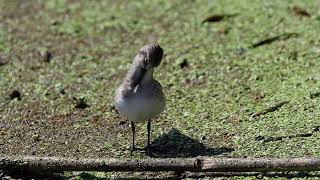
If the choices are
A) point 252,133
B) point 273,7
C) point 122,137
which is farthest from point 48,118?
point 273,7

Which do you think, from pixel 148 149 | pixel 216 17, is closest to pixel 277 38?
pixel 216 17

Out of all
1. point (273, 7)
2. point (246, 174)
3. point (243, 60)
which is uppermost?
point (273, 7)

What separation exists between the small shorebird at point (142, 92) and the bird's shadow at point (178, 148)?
0.98 feet

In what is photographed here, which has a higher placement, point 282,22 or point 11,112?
point 282,22

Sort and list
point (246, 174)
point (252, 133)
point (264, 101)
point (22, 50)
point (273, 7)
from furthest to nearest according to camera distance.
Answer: point (273, 7) → point (22, 50) → point (264, 101) → point (252, 133) → point (246, 174)

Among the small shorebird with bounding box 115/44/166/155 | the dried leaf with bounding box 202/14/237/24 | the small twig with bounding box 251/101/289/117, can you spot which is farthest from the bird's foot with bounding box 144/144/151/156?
the dried leaf with bounding box 202/14/237/24

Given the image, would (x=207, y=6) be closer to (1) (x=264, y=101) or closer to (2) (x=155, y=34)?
(2) (x=155, y=34)

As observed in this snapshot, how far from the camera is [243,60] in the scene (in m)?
7.68

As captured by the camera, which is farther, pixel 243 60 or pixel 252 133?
pixel 243 60

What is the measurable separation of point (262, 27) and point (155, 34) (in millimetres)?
1212

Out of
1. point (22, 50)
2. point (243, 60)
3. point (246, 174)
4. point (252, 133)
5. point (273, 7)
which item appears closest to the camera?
point (246, 174)

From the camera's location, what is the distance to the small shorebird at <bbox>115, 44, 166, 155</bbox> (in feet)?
17.9

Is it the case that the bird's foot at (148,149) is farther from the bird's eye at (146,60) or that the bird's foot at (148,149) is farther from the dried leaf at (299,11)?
the dried leaf at (299,11)

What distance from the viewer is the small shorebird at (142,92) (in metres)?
5.46
